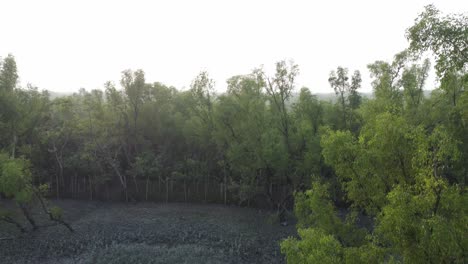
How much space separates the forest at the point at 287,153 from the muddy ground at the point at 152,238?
2.40 ft

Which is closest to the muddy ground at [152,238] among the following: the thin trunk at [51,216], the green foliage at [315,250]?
the thin trunk at [51,216]

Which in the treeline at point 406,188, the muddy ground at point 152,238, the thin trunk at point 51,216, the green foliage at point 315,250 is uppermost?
the treeline at point 406,188

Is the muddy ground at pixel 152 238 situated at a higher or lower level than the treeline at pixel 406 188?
lower

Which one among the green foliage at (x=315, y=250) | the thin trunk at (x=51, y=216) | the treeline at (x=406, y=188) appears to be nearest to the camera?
the treeline at (x=406, y=188)

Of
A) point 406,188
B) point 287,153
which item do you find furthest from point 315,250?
point 287,153

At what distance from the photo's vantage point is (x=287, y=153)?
23.8 metres

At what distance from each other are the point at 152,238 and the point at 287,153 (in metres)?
10.8

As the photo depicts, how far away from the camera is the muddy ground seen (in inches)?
738

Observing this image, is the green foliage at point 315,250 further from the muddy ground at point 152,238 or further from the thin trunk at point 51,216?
the thin trunk at point 51,216

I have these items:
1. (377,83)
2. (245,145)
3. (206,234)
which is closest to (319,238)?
(206,234)

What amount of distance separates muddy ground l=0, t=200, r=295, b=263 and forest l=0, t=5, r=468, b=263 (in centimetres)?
73

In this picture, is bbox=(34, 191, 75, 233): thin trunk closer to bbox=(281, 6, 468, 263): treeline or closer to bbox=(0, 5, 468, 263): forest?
bbox=(0, 5, 468, 263): forest

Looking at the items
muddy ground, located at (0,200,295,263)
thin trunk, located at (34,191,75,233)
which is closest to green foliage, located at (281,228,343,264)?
muddy ground, located at (0,200,295,263)

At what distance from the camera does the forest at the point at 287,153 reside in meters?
9.07
